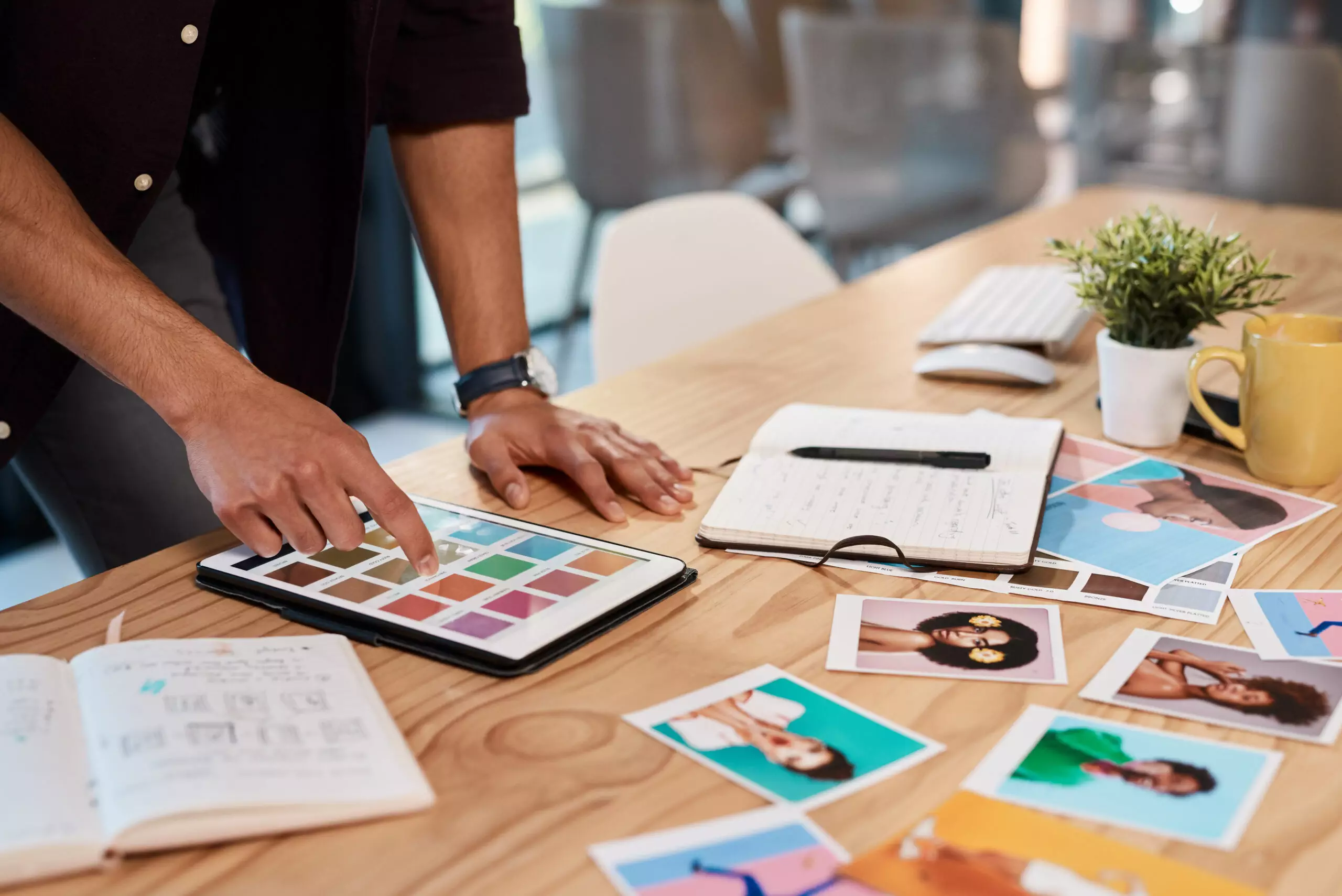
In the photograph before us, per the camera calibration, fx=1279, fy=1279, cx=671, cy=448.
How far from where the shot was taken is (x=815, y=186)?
338cm

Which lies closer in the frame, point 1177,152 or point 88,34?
point 88,34

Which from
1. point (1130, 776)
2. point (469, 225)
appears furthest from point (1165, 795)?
point (469, 225)

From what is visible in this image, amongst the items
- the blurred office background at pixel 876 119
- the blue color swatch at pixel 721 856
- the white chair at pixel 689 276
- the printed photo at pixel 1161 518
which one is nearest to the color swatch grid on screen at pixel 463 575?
the blue color swatch at pixel 721 856

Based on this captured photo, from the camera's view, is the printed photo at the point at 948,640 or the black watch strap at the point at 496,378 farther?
the black watch strap at the point at 496,378

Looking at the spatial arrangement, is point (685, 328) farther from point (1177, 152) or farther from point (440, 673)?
point (1177, 152)

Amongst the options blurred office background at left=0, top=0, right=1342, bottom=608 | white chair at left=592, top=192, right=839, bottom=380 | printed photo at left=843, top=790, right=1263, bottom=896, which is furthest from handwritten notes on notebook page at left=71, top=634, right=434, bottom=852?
blurred office background at left=0, top=0, right=1342, bottom=608

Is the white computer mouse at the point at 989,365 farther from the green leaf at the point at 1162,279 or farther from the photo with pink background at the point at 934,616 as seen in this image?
the photo with pink background at the point at 934,616

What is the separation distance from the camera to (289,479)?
838mm

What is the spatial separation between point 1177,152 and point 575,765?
304cm

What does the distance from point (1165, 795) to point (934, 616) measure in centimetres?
22

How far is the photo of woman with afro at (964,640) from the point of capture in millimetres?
786

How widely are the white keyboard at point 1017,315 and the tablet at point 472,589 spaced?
0.65m

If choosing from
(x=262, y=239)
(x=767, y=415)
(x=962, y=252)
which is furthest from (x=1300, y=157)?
(x=262, y=239)

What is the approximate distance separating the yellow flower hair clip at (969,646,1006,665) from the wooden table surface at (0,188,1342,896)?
3 centimetres
